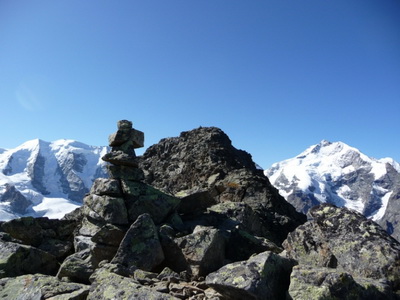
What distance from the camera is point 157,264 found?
1506 centimetres

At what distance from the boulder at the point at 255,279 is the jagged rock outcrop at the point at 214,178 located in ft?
41.7

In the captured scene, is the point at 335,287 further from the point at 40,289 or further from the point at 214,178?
the point at 214,178

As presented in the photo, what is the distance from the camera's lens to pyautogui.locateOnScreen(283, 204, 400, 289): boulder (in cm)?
1121

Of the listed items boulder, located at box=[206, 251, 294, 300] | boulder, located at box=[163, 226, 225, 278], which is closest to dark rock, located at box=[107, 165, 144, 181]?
boulder, located at box=[163, 226, 225, 278]

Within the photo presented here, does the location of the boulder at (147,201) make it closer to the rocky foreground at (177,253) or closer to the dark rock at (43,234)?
the rocky foreground at (177,253)

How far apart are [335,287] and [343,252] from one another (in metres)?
2.84

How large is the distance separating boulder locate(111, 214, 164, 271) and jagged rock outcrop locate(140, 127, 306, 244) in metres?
7.67

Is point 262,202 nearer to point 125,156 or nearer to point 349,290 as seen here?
point 125,156

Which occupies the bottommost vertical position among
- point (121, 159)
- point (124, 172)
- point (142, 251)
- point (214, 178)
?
point (142, 251)

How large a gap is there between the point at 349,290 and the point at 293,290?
A: 165 cm

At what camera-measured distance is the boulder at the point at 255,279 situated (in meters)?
10.0

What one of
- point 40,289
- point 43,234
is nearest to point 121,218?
point 43,234

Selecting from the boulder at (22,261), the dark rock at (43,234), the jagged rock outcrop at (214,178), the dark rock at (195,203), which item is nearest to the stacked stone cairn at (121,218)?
the dark rock at (43,234)

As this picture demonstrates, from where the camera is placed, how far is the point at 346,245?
12336 millimetres
